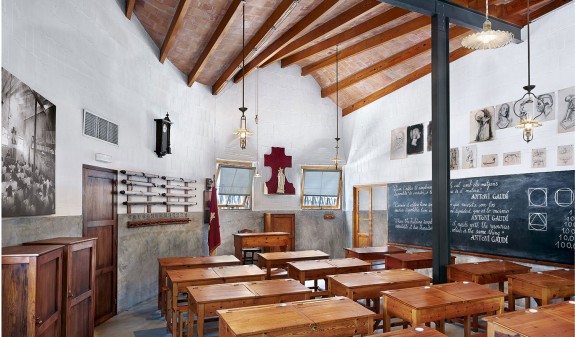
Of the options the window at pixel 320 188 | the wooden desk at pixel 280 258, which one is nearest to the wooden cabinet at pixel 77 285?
the wooden desk at pixel 280 258

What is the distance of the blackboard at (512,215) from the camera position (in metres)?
A: 5.31

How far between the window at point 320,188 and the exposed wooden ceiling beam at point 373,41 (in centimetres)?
260

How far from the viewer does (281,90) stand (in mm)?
10117

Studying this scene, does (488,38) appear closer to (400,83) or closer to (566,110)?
(566,110)

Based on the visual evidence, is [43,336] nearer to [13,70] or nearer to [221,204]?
[13,70]

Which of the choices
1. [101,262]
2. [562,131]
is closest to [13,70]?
[101,262]

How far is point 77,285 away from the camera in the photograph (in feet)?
10.7

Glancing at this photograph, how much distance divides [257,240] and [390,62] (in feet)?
14.5

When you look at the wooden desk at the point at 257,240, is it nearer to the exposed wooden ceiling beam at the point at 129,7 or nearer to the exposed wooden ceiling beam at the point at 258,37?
the exposed wooden ceiling beam at the point at 258,37

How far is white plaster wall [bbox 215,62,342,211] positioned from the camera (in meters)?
9.55

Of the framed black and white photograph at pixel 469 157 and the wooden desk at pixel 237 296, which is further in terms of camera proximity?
the framed black and white photograph at pixel 469 157

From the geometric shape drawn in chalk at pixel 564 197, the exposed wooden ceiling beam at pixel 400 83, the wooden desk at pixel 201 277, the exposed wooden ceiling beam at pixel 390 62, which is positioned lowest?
the wooden desk at pixel 201 277

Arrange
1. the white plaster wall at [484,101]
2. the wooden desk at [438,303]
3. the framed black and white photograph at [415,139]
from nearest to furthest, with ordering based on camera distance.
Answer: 1. the wooden desk at [438,303]
2. the white plaster wall at [484,101]
3. the framed black and white photograph at [415,139]

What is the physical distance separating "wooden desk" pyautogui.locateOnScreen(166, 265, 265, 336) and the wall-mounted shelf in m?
1.86
